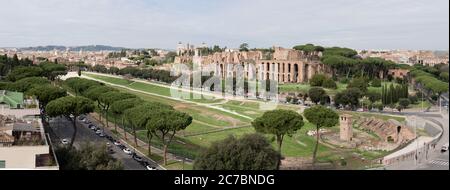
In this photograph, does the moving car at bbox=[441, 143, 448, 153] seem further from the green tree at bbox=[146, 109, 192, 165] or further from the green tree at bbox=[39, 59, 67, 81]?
the green tree at bbox=[39, 59, 67, 81]

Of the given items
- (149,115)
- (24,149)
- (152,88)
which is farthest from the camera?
(152,88)

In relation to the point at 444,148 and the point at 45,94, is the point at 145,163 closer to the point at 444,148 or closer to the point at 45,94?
the point at 45,94

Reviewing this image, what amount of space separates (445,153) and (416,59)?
5291 centimetres

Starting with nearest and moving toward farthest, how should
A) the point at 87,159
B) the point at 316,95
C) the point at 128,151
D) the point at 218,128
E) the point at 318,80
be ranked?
the point at 87,159, the point at 128,151, the point at 218,128, the point at 316,95, the point at 318,80

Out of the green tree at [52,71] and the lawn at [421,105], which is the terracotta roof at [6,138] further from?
the green tree at [52,71]

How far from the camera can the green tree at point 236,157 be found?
11.1 metres

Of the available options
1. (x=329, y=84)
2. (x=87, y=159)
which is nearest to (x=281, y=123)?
(x=87, y=159)

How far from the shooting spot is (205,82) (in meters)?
46.3

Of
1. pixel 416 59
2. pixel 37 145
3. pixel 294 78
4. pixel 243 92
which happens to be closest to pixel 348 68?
pixel 294 78

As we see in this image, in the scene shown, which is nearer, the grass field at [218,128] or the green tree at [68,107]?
the green tree at [68,107]

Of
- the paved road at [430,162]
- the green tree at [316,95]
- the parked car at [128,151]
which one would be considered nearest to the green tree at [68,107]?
the parked car at [128,151]

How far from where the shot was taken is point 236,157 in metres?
11.2
